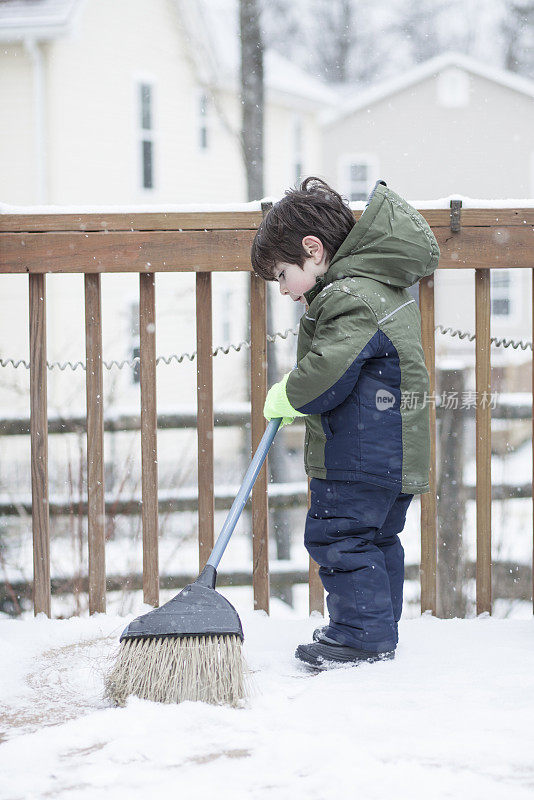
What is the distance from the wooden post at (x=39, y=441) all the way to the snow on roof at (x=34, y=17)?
8.14 metres

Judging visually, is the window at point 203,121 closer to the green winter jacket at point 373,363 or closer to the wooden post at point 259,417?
the wooden post at point 259,417

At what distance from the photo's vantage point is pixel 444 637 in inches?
85.7

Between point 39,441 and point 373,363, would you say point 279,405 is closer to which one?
point 373,363

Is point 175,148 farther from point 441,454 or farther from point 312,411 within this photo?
point 312,411

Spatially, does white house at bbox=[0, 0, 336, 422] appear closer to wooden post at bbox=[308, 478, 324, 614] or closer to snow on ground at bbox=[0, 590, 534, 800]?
wooden post at bbox=[308, 478, 324, 614]

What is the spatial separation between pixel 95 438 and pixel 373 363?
2.90 feet

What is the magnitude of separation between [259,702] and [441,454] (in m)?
2.40

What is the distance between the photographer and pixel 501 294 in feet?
45.9

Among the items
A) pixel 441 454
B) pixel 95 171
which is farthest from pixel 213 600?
pixel 95 171

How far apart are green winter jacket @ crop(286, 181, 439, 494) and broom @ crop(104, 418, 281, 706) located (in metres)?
0.47

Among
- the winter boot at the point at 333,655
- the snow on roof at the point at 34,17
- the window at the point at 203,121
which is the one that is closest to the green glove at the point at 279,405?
the winter boot at the point at 333,655

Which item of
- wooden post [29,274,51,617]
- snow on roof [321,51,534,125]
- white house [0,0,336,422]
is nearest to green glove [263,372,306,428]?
wooden post [29,274,51,617]

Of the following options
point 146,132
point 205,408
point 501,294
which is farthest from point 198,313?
point 501,294

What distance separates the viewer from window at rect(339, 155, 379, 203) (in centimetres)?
1261
